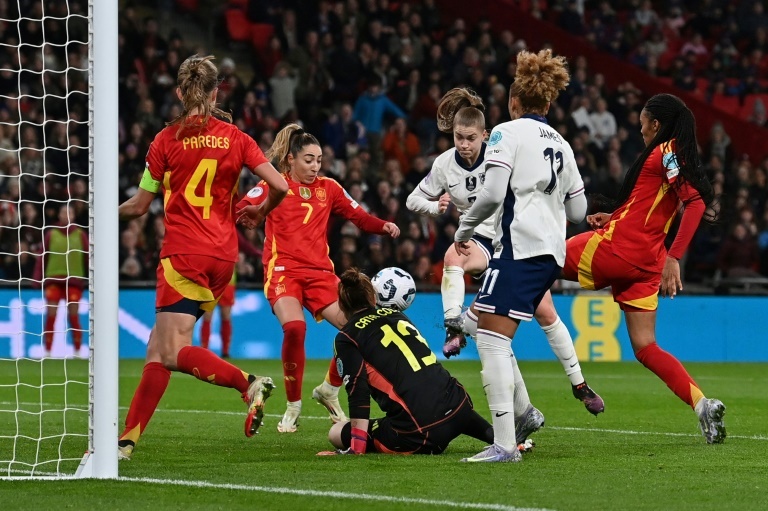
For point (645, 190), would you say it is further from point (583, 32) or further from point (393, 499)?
point (583, 32)

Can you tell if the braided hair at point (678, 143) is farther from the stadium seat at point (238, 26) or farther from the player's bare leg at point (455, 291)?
the stadium seat at point (238, 26)

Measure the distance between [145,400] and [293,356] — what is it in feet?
6.55

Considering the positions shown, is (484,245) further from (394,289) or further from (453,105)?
(394,289)

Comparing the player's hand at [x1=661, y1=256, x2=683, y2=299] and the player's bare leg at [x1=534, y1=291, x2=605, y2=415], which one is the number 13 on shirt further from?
the player's hand at [x1=661, y1=256, x2=683, y2=299]

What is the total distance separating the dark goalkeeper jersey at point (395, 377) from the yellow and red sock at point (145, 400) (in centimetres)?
101

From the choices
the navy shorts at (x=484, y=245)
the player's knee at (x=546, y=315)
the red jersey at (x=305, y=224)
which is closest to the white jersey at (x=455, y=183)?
the navy shorts at (x=484, y=245)

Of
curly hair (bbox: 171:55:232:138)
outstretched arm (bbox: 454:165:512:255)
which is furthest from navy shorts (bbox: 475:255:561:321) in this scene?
curly hair (bbox: 171:55:232:138)

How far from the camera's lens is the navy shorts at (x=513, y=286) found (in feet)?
21.6

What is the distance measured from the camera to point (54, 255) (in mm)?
17359

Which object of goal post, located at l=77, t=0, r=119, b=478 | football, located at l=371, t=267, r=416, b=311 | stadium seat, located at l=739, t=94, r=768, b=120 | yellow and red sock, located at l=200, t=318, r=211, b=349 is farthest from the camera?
stadium seat, located at l=739, t=94, r=768, b=120

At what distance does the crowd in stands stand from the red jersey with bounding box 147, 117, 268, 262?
10161 mm

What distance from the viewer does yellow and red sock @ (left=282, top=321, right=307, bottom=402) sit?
8898 millimetres

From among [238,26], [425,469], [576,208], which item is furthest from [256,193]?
[238,26]

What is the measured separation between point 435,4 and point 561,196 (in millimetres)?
17452
